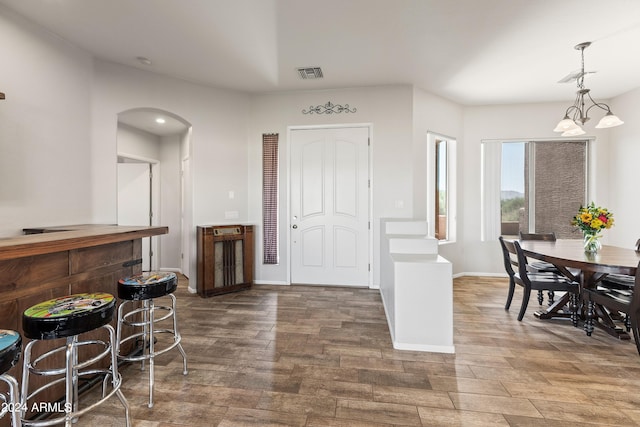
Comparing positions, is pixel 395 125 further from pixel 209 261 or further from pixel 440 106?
pixel 209 261

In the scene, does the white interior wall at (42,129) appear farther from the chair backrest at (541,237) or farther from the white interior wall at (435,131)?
the chair backrest at (541,237)

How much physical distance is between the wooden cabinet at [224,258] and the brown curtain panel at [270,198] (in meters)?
0.30

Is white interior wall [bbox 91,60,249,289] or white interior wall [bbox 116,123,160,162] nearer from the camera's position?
white interior wall [bbox 91,60,249,289]

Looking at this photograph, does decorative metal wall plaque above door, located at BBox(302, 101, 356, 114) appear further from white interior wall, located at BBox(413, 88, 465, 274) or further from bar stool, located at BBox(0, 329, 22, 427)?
bar stool, located at BBox(0, 329, 22, 427)

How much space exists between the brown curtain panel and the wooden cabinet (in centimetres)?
30

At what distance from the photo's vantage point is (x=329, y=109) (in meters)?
4.50

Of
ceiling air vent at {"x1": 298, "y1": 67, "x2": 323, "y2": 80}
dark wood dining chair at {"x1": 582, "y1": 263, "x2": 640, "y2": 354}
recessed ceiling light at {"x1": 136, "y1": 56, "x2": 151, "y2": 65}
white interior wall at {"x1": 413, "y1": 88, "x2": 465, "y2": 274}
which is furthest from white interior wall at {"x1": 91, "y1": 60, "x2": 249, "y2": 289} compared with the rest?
dark wood dining chair at {"x1": 582, "y1": 263, "x2": 640, "y2": 354}

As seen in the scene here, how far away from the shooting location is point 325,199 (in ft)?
14.9

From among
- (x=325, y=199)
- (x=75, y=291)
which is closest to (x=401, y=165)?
(x=325, y=199)

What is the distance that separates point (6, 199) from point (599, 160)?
7.63 meters

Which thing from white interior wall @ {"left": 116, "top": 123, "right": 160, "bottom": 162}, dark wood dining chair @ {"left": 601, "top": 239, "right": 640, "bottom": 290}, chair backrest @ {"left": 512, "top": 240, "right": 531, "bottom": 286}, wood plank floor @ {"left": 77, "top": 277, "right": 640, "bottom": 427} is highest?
white interior wall @ {"left": 116, "top": 123, "right": 160, "bottom": 162}

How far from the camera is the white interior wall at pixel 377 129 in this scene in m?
4.38

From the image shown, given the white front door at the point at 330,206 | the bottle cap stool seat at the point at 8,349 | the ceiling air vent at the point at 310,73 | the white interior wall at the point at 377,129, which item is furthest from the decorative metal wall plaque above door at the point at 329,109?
the bottle cap stool seat at the point at 8,349

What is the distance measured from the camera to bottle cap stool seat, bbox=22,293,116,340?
4.25 ft
